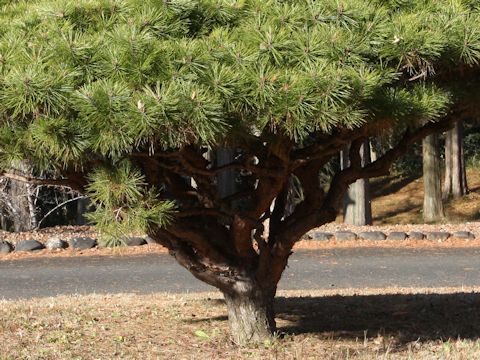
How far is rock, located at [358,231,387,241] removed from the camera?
571 inches

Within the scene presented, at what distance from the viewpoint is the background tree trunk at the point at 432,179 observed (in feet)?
65.0

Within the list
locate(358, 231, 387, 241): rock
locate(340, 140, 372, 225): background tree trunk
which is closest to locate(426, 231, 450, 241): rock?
locate(358, 231, 387, 241): rock

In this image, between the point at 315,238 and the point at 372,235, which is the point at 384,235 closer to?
the point at 372,235

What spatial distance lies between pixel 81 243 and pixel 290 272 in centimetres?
402

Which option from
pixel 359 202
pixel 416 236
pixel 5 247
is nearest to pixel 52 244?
pixel 5 247

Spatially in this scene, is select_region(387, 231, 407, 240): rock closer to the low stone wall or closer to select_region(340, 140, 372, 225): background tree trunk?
the low stone wall

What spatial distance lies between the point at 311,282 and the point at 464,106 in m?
5.64

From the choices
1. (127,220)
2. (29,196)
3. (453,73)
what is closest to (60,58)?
(127,220)

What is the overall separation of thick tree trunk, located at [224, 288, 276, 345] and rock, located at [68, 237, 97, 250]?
7.75m

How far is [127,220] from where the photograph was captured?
4781 mm

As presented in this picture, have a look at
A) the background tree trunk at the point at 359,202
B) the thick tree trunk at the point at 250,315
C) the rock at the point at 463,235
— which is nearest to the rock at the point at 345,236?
the rock at the point at 463,235

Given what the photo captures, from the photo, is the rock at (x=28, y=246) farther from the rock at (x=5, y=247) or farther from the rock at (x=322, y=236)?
the rock at (x=322, y=236)

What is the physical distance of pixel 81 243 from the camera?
1393 cm

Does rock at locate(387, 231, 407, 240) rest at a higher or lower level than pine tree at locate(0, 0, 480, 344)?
lower
